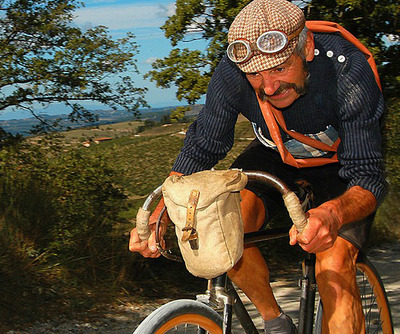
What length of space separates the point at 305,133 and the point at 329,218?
0.78 metres

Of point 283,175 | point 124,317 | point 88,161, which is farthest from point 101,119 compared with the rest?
point 283,175

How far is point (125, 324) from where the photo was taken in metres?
4.83

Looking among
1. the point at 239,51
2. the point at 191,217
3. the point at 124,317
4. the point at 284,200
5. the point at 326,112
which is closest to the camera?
the point at 191,217

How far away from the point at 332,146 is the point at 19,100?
3979 mm

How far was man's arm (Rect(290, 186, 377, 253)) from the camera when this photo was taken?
2.07 m

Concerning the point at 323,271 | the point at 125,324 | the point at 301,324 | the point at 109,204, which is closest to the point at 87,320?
the point at 125,324

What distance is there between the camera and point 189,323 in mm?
2410

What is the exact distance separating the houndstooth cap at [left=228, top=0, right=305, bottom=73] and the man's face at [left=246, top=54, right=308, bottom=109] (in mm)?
54

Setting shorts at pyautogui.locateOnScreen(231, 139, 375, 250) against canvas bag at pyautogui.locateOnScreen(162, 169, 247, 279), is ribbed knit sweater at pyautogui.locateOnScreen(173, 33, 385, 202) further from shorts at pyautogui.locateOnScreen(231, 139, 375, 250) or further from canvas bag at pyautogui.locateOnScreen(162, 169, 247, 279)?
canvas bag at pyautogui.locateOnScreen(162, 169, 247, 279)

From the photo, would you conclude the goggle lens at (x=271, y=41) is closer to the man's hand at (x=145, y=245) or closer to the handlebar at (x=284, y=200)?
the handlebar at (x=284, y=200)

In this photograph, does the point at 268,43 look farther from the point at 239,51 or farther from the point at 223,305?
the point at 223,305

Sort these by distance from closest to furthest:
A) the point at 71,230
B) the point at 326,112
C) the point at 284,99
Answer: the point at 284,99 → the point at 326,112 → the point at 71,230

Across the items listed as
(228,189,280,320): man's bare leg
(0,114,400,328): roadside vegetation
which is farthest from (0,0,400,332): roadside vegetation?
(228,189,280,320): man's bare leg

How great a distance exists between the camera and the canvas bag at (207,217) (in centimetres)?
200
